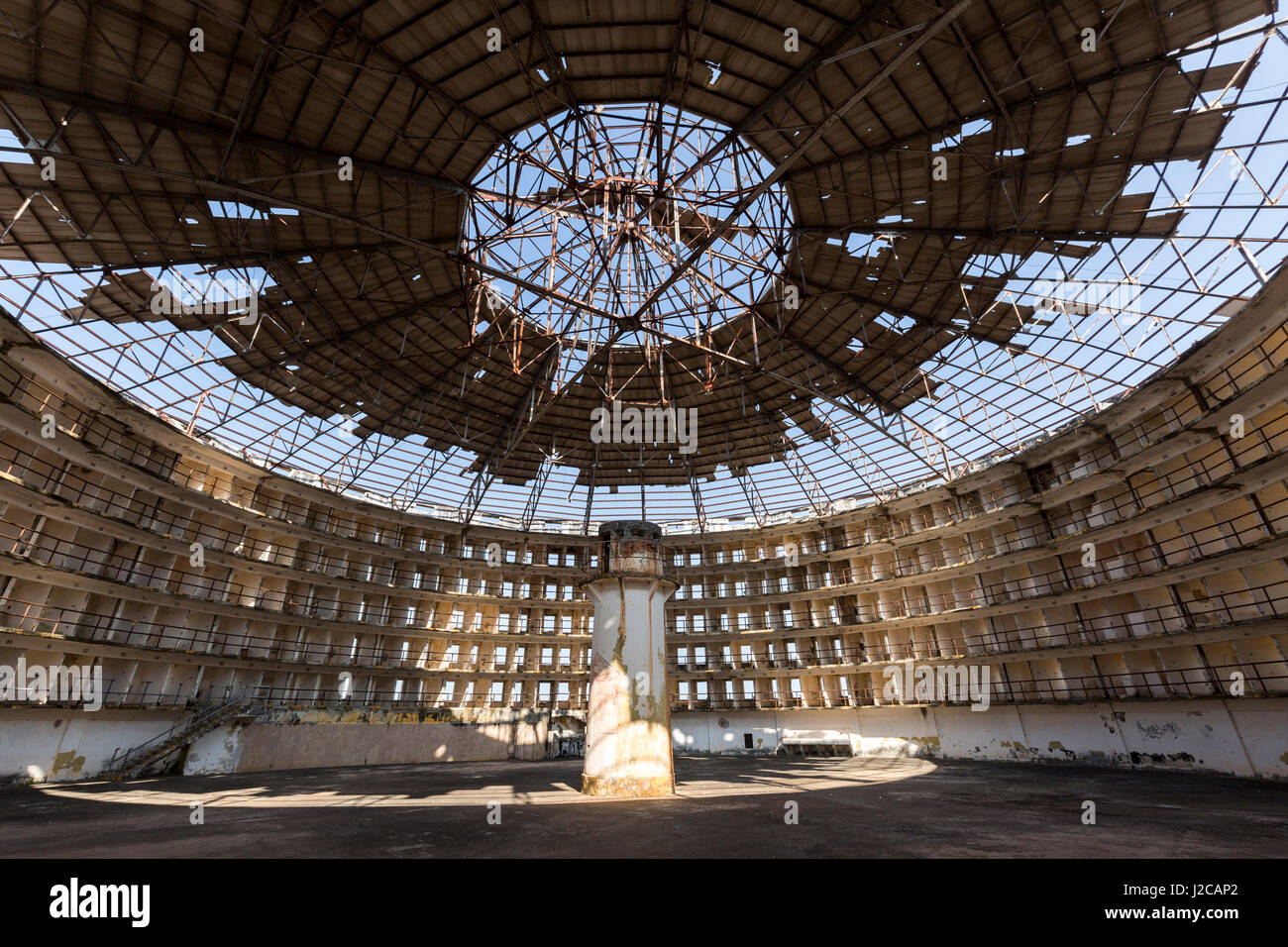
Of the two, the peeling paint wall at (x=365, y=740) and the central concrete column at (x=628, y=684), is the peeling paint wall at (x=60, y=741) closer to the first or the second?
the peeling paint wall at (x=365, y=740)

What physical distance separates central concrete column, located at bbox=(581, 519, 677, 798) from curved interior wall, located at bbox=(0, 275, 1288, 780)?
22.7m

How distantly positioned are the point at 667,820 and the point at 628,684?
4.64m

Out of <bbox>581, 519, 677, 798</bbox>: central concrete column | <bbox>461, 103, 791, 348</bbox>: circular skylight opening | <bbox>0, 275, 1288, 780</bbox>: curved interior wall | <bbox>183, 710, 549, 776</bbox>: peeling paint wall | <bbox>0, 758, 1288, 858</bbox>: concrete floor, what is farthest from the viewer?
<bbox>183, 710, 549, 776</bbox>: peeling paint wall

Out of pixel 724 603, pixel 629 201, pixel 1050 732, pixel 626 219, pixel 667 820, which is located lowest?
pixel 667 820

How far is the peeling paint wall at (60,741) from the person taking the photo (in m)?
23.2

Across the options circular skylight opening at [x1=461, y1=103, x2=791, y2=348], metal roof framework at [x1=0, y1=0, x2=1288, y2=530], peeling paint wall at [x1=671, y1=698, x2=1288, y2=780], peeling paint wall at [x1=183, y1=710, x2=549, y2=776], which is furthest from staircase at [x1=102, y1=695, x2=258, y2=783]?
peeling paint wall at [x1=671, y1=698, x2=1288, y2=780]

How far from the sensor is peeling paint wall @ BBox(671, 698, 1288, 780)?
74.8ft

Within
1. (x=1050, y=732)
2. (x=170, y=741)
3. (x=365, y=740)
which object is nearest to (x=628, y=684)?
(x=170, y=741)

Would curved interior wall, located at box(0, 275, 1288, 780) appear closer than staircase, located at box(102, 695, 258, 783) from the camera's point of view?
Yes

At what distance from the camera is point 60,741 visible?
2462 centimetres

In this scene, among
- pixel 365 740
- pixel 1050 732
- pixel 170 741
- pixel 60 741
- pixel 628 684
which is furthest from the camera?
pixel 365 740

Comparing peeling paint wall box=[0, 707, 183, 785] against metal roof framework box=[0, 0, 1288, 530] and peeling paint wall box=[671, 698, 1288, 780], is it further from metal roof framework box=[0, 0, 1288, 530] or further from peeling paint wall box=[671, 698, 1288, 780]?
peeling paint wall box=[671, 698, 1288, 780]

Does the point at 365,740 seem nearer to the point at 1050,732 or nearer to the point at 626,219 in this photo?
the point at 626,219

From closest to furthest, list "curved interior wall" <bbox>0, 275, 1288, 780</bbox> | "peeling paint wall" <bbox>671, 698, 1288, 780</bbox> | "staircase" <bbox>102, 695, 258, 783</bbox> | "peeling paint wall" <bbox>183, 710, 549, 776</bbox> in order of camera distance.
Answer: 1. "peeling paint wall" <bbox>671, 698, 1288, 780</bbox>
2. "curved interior wall" <bbox>0, 275, 1288, 780</bbox>
3. "staircase" <bbox>102, 695, 258, 783</bbox>
4. "peeling paint wall" <bbox>183, 710, 549, 776</bbox>
